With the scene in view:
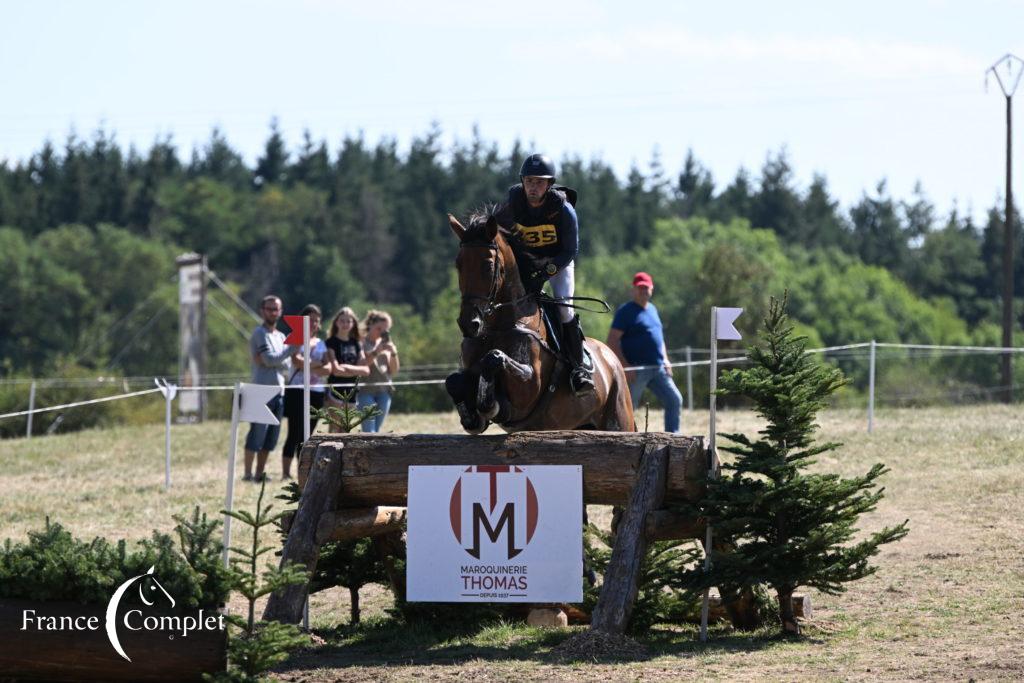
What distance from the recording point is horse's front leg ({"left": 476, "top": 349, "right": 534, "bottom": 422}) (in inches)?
340

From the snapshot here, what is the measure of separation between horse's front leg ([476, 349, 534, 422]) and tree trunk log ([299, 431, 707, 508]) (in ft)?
1.07

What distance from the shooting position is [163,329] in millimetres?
74125

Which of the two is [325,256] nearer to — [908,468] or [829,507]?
[908,468]

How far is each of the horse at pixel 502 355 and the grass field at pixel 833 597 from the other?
54.1 inches

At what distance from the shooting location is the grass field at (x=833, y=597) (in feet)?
24.4

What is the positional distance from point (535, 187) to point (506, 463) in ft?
6.78

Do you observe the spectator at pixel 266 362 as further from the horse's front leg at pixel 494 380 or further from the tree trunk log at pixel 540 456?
the tree trunk log at pixel 540 456

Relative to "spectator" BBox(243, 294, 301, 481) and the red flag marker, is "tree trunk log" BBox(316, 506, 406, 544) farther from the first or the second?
"spectator" BBox(243, 294, 301, 481)

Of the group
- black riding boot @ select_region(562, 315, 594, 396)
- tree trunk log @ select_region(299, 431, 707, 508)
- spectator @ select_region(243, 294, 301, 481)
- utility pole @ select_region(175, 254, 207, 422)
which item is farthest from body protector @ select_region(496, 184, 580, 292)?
utility pole @ select_region(175, 254, 207, 422)

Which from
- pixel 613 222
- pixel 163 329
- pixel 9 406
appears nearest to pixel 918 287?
pixel 613 222

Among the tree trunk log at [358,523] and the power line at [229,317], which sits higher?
the power line at [229,317]

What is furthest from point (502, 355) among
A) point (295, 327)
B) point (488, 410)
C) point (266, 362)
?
point (266, 362)

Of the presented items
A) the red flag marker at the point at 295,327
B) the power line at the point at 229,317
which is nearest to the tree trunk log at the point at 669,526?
the red flag marker at the point at 295,327

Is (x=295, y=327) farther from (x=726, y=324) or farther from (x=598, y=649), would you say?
(x=598, y=649)
